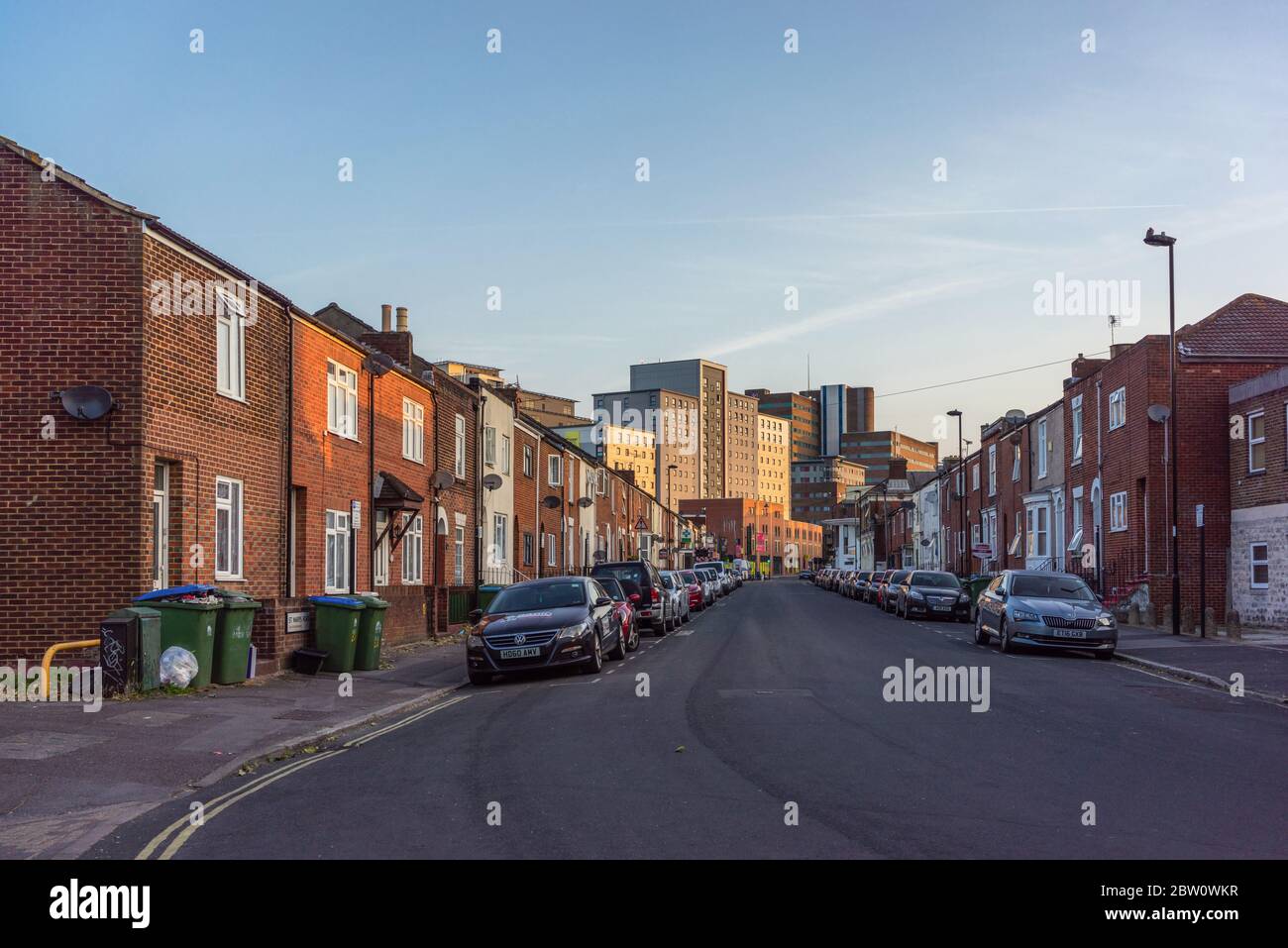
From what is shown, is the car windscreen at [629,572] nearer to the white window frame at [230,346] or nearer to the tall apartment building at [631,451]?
the white window frame at [230,346]

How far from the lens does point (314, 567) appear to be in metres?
21.8

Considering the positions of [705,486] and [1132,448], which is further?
[705,486]

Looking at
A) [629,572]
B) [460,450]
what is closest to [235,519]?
[629,572]

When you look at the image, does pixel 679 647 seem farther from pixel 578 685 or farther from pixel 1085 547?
pixel 1085 547

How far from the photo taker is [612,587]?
Result: 2464 cm

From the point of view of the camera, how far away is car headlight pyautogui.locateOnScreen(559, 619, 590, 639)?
58.5ft

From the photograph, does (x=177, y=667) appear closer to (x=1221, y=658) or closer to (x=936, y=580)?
(x=1221, y=658)

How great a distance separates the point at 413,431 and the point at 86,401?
1326 cm

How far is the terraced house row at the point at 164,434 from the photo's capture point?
50.9 feet

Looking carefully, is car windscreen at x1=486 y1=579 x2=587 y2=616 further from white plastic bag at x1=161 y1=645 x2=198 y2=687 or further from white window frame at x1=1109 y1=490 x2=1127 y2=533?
white window frame at x1=1109 y1=490 x2=1127 y2=533

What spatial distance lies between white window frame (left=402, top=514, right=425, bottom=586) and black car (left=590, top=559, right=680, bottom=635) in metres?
4.01
